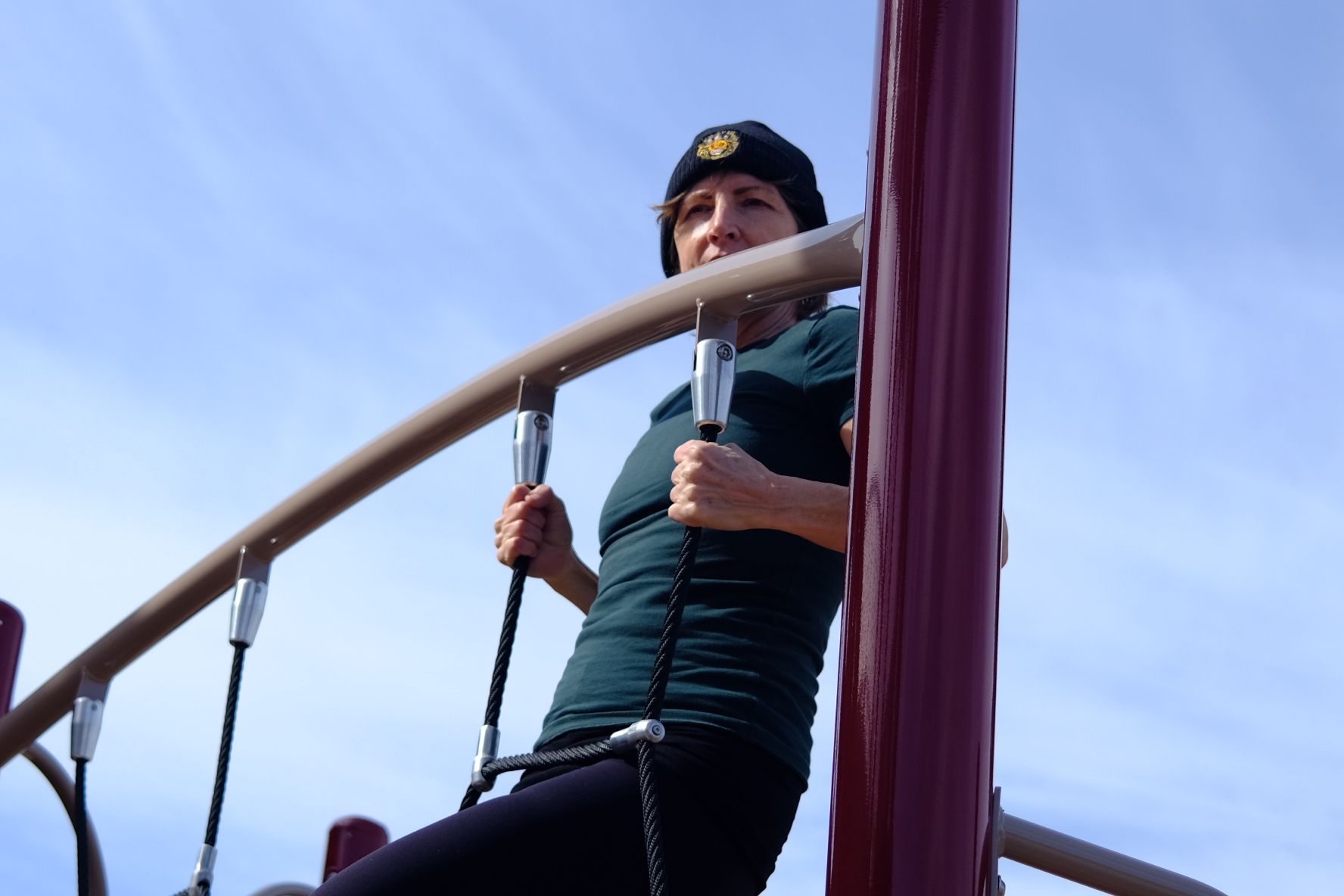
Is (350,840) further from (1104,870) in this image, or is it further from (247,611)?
(1104,870)

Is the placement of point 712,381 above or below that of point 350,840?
below

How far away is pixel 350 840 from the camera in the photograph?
283 centimetres

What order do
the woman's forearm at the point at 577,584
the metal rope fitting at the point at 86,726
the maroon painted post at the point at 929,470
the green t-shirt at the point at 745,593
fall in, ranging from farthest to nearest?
the metal rope fitting at the point at 86,726
the woman's forearm at the point at 577,584
the green t-shirt at the point at 745,593
the maroon painted post at the point at 929,470

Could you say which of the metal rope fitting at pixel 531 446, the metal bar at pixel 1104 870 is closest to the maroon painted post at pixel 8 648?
the metal rope fitting at pixel 531 446

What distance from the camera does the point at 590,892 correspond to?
123 cm

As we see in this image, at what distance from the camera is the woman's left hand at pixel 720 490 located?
125cm

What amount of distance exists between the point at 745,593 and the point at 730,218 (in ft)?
1.84

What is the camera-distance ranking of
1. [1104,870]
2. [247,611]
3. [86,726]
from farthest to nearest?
[86,726], [247,611], [1104,870]

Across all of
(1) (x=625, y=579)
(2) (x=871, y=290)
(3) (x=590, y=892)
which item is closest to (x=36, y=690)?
(1) (x=625, y=579)

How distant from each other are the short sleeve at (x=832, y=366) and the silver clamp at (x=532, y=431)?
26 centimetres

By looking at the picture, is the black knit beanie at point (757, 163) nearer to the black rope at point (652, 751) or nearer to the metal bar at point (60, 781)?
the black rope at point (652, 751)

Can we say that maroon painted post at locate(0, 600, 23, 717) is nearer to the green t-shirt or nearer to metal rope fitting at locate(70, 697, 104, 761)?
metal rope fitting at locate(70, 697, 104, 761)

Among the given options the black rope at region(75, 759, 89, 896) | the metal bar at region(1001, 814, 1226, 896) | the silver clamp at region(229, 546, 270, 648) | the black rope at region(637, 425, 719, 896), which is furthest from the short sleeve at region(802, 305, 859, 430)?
the black rope at region(75, 759, 89, 896)

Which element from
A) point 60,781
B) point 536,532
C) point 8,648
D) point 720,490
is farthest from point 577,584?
point 8,648
